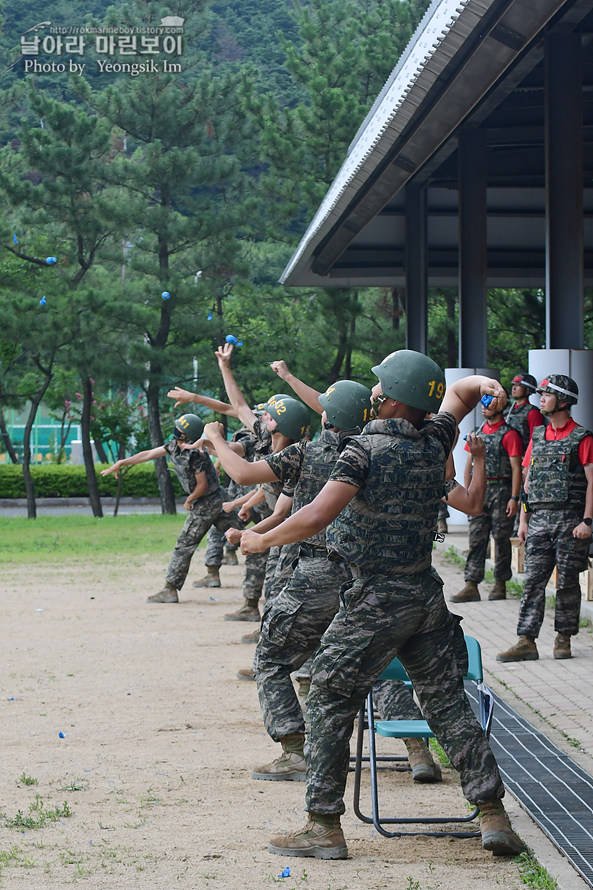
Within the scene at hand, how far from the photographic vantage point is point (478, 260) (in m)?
19.5

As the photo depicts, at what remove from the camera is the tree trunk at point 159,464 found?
36344mm

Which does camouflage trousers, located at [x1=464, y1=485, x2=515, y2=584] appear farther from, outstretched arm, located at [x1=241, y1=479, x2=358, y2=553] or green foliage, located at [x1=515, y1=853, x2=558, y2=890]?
outstretched arm, located at [x1=241, y1=479, x2=358, y2=553]

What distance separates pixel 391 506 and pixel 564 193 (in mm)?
9567

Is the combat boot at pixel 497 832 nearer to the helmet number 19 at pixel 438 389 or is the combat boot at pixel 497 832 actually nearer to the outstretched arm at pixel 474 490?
the outstretched arm at pixel 474 490

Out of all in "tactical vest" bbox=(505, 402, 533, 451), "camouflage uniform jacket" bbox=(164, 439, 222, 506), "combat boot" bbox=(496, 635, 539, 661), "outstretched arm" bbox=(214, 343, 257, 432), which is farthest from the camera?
"camouflage uniform jacket" bbox=(164, 439, 222, 506)

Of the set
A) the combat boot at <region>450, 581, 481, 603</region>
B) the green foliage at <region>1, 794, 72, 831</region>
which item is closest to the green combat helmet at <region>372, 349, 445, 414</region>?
the green foliage at <region>1, 794, 72, 831</region>

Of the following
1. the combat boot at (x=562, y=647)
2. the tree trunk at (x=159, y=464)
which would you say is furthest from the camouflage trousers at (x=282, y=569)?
the tree trunk at (x=159, y=464)

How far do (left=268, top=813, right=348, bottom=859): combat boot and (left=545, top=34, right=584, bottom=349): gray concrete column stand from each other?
9.36 metres

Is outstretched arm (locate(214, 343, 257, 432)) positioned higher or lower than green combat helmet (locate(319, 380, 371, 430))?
higher

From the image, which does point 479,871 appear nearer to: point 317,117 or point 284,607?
point 284,607

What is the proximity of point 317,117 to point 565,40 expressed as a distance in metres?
22.5

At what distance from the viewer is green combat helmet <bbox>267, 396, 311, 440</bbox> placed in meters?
7.46

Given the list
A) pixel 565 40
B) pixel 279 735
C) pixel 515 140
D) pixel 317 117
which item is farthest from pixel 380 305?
pixel 279 735

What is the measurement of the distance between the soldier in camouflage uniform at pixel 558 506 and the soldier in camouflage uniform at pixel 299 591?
10.5 feet
